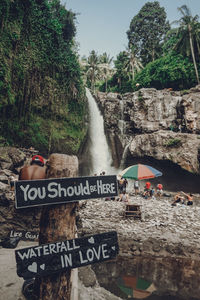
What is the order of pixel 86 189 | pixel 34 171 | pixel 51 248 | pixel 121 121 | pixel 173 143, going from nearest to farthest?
1. pixel 51 248
2. pixel 86 189
3. pixel 34 171
4. pixel 173 143
5. pixel 121 121

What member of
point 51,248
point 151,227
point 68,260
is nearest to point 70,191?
point 51,248

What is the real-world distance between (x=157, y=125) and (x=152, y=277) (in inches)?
620

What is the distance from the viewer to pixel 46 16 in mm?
16531

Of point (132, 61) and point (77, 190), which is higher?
point (132, 61)

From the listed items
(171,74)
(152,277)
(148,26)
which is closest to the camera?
(152,277)

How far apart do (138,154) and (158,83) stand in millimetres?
13060

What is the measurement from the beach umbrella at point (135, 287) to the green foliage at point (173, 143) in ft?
41.9

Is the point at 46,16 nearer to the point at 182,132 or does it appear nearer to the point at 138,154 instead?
the point at 138,154

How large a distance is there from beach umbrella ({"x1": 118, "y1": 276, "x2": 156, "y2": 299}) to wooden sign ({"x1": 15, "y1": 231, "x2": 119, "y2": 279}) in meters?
4.12

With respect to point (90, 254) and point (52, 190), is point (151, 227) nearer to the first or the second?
point (90, 254)

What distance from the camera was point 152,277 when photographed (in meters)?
6.24

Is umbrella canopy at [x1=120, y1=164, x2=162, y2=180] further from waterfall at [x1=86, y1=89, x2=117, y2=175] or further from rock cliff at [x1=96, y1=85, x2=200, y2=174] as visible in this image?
waterfall at [x1=86, y1=89, x2=117, y2=175]

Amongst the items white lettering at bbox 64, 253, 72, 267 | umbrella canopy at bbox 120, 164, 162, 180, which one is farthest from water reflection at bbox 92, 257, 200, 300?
white lettering at bbox 64, 253, 72, 267

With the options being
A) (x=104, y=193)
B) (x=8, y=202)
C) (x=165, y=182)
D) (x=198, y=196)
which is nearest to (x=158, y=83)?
(x=165, y=182)
